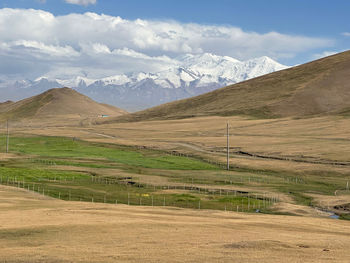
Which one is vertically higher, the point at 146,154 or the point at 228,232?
the point at 146,154

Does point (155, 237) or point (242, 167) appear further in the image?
point (242, 167)

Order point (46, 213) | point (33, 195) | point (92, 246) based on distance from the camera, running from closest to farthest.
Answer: point (92, 246) → point (46, 213) → point (33, 195)

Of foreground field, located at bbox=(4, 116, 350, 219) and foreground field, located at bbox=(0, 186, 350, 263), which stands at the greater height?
foreground field, located at bbox=(4, 116, 350, 219)

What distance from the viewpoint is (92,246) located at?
3284 cm

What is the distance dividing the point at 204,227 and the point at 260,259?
12.3 meters

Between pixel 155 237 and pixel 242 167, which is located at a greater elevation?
pixel 242 167

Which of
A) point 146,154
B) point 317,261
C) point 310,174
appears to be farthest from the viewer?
point 146,154

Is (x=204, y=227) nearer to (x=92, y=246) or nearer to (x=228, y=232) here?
(x=228, y=232)

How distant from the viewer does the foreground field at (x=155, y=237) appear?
30094 millimetres

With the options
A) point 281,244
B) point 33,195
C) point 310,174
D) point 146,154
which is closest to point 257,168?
point 310,174

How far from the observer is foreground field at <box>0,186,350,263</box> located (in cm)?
3009

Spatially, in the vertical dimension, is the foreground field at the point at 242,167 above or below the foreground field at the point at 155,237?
above

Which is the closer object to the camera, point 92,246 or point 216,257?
point 216,257

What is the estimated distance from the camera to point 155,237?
3628 cm
